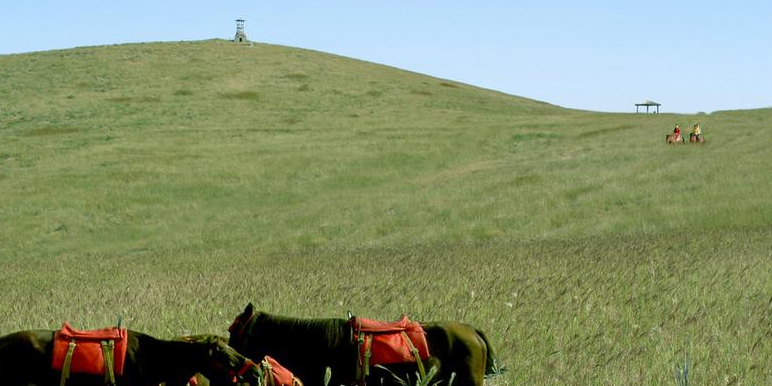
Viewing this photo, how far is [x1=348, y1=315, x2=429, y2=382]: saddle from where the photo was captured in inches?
204

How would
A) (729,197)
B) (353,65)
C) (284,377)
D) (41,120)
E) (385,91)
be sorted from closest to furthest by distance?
(284,377) < (729,197) < (41,120) < (385,91) < (353,65)

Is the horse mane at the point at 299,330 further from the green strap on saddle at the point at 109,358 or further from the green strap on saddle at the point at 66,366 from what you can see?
the green strap on saddle at the point at 66,366

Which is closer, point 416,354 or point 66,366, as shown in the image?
point 66,366

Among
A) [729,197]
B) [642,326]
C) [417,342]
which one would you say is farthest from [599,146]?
[417,342]

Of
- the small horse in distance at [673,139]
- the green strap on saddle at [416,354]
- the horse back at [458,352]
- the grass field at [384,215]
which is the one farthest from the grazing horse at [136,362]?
the small horse in distance at [673,139]

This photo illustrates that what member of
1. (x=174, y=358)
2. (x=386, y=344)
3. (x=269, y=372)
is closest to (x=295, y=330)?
(x=269, y=372)

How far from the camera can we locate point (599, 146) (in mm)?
43438

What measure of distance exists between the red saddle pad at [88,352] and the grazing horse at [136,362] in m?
0.05

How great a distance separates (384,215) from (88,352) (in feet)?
79.5

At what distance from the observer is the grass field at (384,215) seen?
806 centimetres

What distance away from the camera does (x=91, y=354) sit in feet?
16.1

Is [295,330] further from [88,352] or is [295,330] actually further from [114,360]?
[88,352]

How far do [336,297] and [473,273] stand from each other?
2.76m

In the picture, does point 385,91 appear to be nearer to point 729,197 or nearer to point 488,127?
point 488,127
